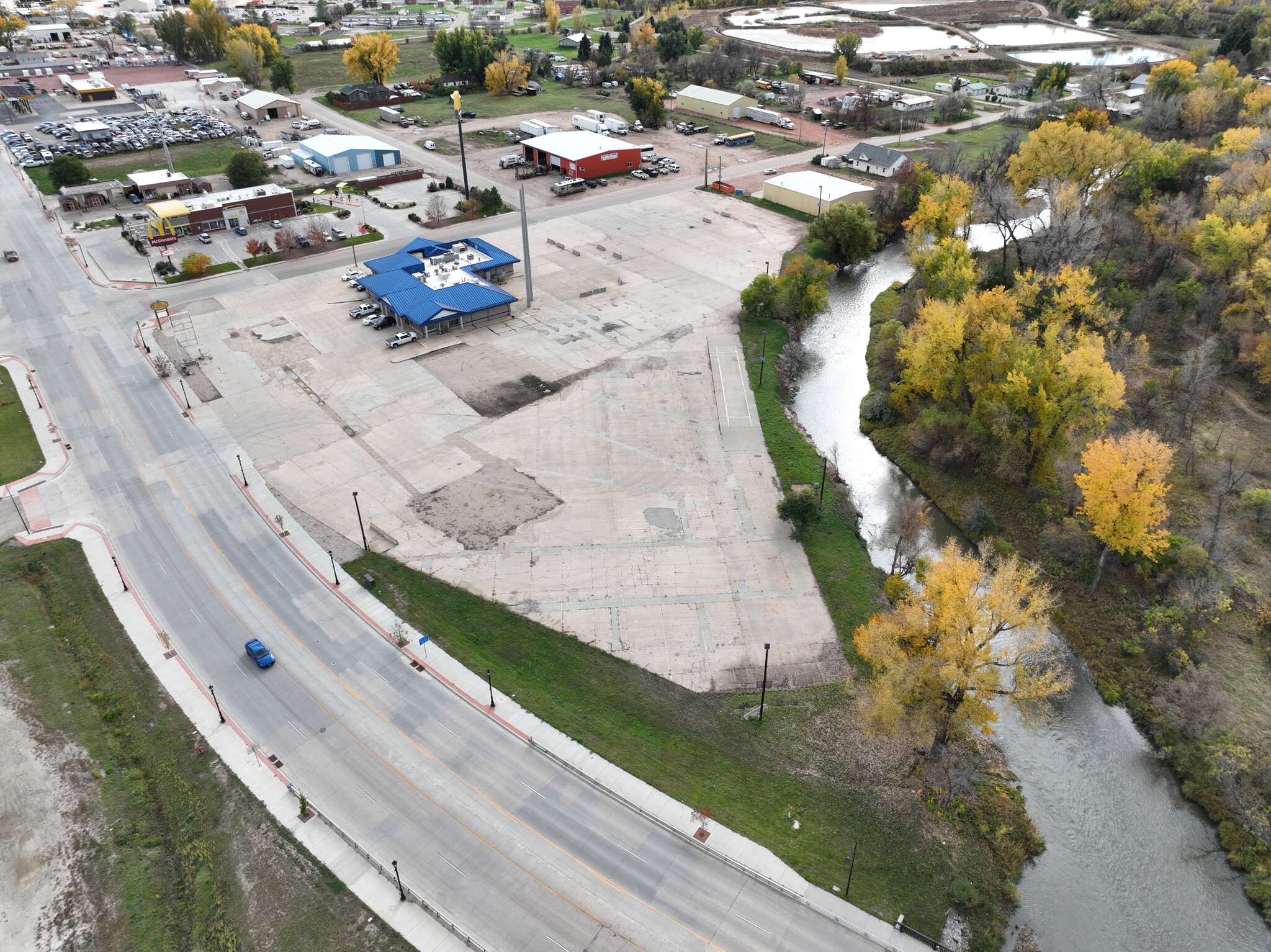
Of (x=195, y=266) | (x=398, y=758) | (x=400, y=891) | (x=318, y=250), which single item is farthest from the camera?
(x=318, y=250)

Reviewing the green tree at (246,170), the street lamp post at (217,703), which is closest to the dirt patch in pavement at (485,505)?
the street lamp post at (217,703)

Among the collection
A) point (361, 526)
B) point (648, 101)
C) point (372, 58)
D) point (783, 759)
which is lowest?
A: point (783, 759)

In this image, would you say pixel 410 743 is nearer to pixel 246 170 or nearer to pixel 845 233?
pixel 845 233

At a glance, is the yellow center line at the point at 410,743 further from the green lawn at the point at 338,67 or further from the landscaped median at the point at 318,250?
the green lawn at the point at 338,67

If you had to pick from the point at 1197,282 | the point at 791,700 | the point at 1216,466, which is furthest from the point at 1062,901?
the point at 1197,282

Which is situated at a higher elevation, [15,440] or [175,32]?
[175,32]

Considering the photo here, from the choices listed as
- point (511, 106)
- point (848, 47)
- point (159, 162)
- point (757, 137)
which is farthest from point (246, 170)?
point (848, 47)

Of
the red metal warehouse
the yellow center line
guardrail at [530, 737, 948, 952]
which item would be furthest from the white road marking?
the red metal warehouse
